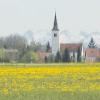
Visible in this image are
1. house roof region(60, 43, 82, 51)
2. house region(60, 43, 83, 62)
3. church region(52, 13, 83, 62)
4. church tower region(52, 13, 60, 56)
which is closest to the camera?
house region(60, 43, 83, 62)

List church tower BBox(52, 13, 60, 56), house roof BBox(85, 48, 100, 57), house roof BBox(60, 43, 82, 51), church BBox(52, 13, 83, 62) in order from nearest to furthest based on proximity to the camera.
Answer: church BBox(52, 13, 83, 62) < church tower BBox(52, 13, 60, 56) < house roof BBox(60, 43, 82, 51) < house roof BBox(85, 48, 100, 57)

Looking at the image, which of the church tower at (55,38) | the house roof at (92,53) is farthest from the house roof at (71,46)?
the house roof at (92,53)

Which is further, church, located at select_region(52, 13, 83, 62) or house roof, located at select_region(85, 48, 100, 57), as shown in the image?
house roof, located at select_region(85, 48, 100, 57)

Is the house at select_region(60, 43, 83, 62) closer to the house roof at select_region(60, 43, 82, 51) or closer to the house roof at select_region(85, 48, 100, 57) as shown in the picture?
the house roof at select_region(60, 43, 82, 51)

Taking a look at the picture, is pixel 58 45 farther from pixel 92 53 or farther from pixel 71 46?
pixel 92 53

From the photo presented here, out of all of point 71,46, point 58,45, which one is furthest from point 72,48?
point 58,45

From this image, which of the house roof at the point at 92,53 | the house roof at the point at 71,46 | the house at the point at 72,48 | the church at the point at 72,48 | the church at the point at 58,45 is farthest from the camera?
the house roof at the point at 92,53

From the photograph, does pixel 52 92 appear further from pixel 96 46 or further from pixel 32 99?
pixel 96 46

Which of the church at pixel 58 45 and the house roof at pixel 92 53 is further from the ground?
the church at pixel 58 45

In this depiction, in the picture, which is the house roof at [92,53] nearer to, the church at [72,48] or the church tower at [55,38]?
the church at [72,48]

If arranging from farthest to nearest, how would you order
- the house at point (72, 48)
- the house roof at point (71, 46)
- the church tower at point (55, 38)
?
the house roof at point (71, 46), the church tower at point (55, 38), the house at point (72, 48)

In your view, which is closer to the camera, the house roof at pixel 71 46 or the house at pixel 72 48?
the house at pixel 72 48

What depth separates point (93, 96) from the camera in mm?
17656

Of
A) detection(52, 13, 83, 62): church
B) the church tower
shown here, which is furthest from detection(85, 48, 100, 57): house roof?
the church tower
